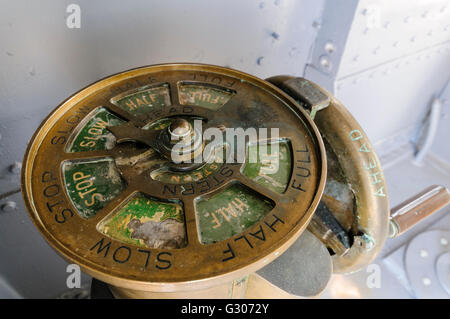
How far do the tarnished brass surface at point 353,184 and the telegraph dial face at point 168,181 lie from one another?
214 mm

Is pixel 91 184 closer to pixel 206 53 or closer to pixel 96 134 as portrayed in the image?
pixel 96 134

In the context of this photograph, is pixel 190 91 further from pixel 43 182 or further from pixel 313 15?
pixel 313 15

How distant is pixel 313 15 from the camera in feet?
6.98

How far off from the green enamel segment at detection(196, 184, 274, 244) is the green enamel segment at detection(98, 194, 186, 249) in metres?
0.06

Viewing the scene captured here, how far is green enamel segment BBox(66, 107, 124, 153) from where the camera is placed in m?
1.08

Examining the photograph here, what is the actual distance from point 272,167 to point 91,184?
0.58 metres

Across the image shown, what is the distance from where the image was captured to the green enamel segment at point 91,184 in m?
0.93

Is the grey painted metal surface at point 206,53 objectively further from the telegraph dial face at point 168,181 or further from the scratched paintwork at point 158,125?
the scratched paintwork at point 158,125

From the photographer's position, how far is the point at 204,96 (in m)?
1.29

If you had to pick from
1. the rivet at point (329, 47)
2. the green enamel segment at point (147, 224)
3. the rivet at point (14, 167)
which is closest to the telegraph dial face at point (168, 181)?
the green enamel segment at point (147, 224)

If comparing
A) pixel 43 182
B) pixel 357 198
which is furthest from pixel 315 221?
pixel 43 182
